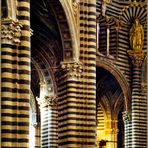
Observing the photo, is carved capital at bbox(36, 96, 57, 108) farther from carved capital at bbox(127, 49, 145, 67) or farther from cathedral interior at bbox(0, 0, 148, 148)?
carved capital at bbox(127, 49, 145, 67)

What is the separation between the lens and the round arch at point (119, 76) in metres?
41.1

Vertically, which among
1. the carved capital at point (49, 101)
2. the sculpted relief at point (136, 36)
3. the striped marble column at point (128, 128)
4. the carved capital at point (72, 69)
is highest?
the sculpted relief at point (136, 36)

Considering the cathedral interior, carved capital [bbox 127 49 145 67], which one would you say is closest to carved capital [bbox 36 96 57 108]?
the cathedral interior

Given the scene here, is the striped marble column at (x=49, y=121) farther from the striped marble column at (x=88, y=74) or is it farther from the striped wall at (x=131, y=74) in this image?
the striped wall at (x=131, y=74)

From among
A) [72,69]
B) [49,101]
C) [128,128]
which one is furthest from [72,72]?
[128,128]

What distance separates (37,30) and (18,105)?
9.31 meters

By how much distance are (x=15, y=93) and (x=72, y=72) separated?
20.2 feet

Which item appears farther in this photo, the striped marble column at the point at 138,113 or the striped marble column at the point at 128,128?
the striped marble column at the point at 128,128

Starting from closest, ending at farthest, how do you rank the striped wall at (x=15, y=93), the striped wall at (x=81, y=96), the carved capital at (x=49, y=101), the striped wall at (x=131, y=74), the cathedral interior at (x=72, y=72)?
1. the striped wall at (x=15, y=93)
2. the cathedral interior at (x=72, y=72)
3. the striped wall at (x=81, y=96)
4. the carved capital at (x=49, y=101)
5. the striped wall at (x=131, y=74)

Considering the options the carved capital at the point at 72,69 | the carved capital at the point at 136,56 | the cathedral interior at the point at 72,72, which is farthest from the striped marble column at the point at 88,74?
the carved capital at the point at 136,56

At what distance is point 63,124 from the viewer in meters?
31.7

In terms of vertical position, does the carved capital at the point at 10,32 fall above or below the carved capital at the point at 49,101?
above

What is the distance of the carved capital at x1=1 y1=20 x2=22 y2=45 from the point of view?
84.5 feet

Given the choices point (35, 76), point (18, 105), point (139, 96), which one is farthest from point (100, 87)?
point (18, 105)
